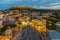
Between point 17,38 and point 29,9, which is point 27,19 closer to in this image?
point 29,9

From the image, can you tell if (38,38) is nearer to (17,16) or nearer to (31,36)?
(31,36)

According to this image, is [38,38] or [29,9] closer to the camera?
[38,38]

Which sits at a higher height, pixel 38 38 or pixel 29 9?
pixel 29 9

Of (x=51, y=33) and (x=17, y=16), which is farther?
(x=17, y=16)

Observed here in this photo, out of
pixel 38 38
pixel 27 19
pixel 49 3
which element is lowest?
pixel 38 38

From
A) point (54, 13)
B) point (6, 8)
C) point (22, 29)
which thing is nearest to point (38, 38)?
point (22, 29)

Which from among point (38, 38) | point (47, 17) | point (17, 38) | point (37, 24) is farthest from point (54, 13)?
point (17, 38)

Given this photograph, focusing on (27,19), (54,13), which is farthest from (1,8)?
(54,13)

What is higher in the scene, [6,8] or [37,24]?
[6,8]

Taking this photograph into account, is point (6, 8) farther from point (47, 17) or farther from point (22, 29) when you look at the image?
point (47, 17)
